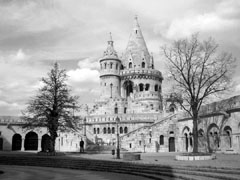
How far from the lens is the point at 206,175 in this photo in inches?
567

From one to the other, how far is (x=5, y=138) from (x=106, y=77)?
79.1ft

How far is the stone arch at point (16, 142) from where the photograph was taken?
46531 millimetres

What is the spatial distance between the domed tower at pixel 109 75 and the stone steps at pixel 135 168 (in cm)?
3288

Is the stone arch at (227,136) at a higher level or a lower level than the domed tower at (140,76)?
lower

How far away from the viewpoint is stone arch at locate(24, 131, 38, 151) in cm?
4772

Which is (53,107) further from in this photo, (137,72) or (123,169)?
(137,72)

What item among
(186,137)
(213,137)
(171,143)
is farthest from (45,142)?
(213,137)

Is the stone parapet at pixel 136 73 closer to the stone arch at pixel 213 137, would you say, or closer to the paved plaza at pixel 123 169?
the stone arch at pixel 213 137

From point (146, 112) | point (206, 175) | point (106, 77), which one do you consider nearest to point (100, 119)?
point (146, 112)

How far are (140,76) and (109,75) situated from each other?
22.6 ft

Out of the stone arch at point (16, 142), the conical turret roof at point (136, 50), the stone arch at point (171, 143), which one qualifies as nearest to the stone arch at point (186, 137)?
the stone arch at point (171, 143)

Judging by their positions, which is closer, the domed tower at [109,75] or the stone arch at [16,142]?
the stone arch at [16,142]

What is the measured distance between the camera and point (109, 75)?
59312 millimetres

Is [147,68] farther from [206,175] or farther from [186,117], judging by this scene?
[206,175]
